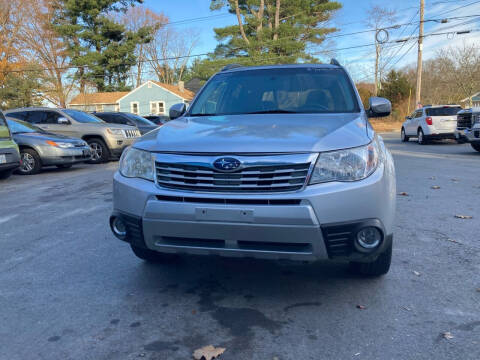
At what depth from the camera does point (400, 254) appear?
12.9 feet

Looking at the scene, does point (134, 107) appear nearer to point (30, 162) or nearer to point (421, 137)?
point (421, 137)

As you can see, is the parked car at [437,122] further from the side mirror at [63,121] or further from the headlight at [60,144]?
the headlight at [60,144]

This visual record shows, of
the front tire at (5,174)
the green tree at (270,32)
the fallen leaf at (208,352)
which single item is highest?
the green tree at (270,32)

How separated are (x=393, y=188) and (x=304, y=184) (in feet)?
2.53

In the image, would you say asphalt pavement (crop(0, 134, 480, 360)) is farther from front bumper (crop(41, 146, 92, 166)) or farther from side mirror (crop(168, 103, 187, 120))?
front bumper (crop(41, 146, 92, 166))

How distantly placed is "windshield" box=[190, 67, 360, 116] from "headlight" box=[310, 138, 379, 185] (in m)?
1.12

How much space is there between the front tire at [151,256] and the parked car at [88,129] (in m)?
9.21

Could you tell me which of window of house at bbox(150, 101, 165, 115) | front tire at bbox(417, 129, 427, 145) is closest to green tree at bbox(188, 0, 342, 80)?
window of house at bbox(150, 101, 165, 115)

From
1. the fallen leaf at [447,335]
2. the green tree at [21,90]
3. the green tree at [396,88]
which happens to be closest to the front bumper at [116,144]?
the fallen leaf at [447,335]

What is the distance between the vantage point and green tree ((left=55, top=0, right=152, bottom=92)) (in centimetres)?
4188

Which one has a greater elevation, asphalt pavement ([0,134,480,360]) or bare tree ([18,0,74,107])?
bare tree ([18,0,74,107])

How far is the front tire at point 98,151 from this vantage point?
492 inches

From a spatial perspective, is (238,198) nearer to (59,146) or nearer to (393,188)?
(393,188)

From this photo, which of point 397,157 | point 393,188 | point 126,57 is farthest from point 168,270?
point 126,57
